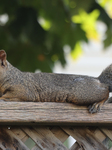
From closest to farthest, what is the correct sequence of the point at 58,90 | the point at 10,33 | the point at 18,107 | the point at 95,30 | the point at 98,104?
the point at 18,107, the point at 98,104, the point at 58,90, the point at 10,33, the point at 95,30

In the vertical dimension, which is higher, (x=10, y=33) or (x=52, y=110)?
(x=52, y=110)

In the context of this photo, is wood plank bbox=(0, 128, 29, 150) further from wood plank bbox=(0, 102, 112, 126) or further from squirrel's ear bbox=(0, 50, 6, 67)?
squirrel's ear bbox=(0, 50, 6, 67)

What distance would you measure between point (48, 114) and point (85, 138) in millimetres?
308

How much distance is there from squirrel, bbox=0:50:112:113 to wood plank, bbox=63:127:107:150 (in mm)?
→ 174

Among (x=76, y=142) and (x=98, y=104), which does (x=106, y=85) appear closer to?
(x=98, y=104)

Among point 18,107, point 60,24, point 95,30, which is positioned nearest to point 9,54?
point 60,24

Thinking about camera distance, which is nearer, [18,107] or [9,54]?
[18,107]

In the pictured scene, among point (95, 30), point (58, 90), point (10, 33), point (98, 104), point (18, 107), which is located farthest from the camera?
point (95, 30)

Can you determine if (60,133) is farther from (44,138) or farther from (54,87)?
(54,87)

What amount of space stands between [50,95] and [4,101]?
0.36 meters

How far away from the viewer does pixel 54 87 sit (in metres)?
2.29

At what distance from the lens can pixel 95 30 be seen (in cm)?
462

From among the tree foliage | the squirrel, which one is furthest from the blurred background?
the squirrel

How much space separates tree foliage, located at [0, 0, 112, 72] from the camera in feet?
13.1
